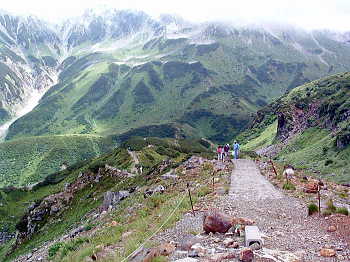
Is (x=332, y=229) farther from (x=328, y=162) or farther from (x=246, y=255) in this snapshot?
(x=328, y=162)

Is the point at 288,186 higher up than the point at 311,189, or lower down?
lower down

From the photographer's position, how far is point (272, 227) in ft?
58.5

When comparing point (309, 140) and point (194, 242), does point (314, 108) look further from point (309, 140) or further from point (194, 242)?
point (194, 242)

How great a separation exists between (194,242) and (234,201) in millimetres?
8412

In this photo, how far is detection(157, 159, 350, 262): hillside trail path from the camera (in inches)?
554

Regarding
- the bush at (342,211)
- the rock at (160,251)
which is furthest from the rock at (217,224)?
the bush at (342,211)

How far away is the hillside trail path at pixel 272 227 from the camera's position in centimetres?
1407

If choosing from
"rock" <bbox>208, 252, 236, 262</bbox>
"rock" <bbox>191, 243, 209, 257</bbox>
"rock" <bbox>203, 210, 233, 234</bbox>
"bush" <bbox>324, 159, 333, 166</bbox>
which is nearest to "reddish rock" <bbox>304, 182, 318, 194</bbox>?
"rock" <bbox>203, 210, 233, 234</bbox>

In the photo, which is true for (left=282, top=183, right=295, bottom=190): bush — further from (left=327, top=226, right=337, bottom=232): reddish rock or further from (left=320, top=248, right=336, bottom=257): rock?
(left=320, top=248, right=336, bottom=257): rock

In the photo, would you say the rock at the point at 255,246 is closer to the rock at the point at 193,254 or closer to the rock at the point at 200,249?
the rock at the point at 200,249

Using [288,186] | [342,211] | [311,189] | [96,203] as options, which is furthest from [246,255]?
[96,203]

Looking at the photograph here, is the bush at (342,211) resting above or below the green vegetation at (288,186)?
above

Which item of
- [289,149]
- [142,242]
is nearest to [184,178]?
[142,242]

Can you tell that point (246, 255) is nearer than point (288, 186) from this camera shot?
Yes
